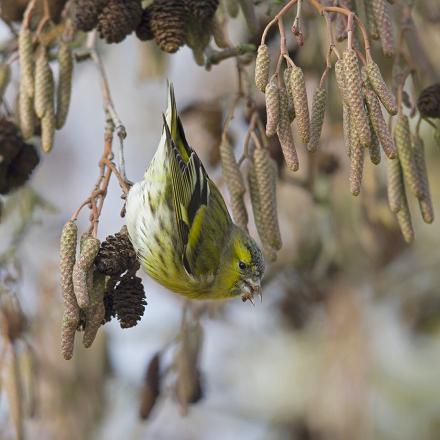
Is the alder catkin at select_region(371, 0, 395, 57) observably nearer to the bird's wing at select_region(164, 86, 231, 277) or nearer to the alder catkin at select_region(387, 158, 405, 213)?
the alder catkin at select_region(387, 158, 405, 213)

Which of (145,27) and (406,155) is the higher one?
(145,27)

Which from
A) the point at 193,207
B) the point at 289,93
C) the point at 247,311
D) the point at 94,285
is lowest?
the point at 247,311

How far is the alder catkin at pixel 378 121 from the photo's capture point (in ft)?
6.37

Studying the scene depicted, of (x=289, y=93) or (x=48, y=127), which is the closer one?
(x=289, y=93)

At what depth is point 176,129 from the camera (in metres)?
3.05

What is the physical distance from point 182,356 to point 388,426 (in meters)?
3.20

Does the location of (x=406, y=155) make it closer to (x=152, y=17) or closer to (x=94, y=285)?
(x=152, y=17)

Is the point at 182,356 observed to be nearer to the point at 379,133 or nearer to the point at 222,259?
the point at 222,259

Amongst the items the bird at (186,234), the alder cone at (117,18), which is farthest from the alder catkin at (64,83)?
the bird at (186,234)

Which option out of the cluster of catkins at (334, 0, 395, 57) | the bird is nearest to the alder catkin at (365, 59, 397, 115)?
the cluster of catkins at (334, 0, 395, 57)

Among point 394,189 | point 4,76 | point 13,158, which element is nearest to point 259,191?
point 394,189

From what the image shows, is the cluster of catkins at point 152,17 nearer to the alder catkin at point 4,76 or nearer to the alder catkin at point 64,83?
the alder catkin at point 64,83

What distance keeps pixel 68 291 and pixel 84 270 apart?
0.06 meters

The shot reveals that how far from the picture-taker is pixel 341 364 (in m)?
4.50
